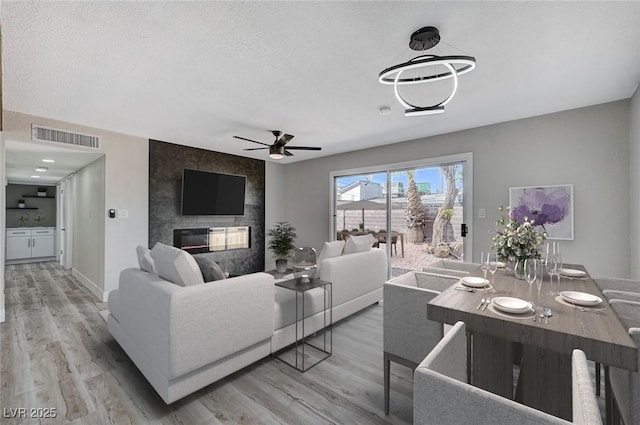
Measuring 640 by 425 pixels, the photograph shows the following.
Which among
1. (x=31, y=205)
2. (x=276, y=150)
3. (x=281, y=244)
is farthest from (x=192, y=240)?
(x=31, y=205)

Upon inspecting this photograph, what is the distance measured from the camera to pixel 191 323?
5.95 ft

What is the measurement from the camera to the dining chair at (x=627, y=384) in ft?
3.72

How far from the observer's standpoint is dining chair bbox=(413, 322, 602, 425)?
712 mm

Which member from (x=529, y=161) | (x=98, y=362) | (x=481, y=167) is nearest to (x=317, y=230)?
(x=481, y=167)

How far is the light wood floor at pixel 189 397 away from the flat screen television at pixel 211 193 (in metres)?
2.46

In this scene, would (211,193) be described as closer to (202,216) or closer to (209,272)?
(202,216)

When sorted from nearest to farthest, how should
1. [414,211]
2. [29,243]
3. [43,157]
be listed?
[43,157] < [414,211] < [29,243]

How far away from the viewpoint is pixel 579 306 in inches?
57.6

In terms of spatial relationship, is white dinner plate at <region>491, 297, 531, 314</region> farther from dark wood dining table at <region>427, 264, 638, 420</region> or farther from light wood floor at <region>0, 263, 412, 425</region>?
light wood floor at <region>0, 263, 412, 425</region>

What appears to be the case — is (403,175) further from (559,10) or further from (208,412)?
(208,412)

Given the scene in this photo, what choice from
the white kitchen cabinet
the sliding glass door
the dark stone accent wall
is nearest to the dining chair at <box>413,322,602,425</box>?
the sliding glass door

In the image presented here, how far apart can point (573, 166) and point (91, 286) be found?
696cm

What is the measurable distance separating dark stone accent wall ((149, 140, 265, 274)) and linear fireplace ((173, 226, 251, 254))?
83 millimetres

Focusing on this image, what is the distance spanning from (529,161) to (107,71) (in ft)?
15.1
